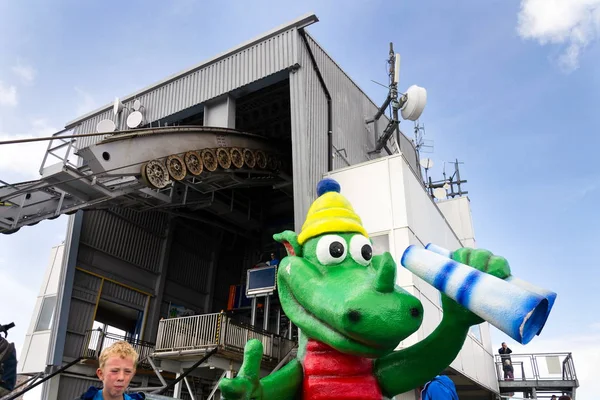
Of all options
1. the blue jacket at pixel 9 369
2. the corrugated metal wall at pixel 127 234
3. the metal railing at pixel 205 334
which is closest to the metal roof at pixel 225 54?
the corrugated metal wall at pixel 127 234

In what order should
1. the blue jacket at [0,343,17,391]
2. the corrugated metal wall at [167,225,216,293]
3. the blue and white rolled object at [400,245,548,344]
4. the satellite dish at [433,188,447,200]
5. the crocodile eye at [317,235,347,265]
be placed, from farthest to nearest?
the corrugated metal wall at [167,225,216,293]
the satellite dish at [433,188,447,200]
the blue jacket at [0,343,17,391]
the crocodile eye at [317,235,347,265]
the blue and white rolled object at [400,245,548,344]

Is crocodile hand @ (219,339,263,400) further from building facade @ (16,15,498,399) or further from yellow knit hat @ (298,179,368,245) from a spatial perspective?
building facade @ (16,15,498,399)

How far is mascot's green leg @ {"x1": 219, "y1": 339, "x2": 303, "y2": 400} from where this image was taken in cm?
314

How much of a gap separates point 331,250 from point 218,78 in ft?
33.8

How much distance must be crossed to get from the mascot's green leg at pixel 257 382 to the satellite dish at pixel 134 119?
462 inches

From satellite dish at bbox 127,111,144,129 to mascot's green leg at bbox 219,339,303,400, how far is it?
11.7 meters

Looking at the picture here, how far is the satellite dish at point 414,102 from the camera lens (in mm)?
13631

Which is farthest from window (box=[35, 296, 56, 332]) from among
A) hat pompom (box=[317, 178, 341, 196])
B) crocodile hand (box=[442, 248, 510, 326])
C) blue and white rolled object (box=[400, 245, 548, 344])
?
blue and white rolled object (box=[400, 245, 548, 344])

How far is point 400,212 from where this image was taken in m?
10.2

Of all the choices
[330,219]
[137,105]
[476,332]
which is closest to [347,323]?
[330,219]

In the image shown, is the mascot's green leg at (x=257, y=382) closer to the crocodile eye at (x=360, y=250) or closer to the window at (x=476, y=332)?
the crocodile eye at (x=360, y=250)

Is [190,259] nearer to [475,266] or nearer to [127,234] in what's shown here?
[127,234]

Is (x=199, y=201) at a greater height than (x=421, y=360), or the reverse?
(x=199, y=201)

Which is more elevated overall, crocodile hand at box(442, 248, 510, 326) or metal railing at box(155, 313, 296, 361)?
metal railing at box(155, 313, 296, 361)
